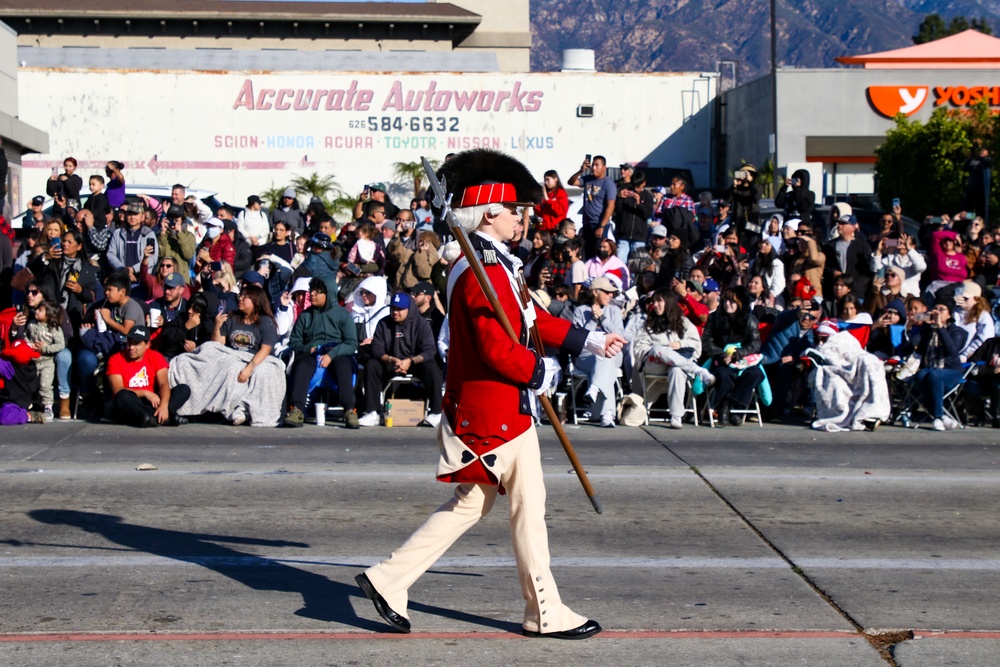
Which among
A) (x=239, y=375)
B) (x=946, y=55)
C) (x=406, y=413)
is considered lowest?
(x=406, y=413)

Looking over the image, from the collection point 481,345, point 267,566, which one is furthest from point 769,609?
point 267,566

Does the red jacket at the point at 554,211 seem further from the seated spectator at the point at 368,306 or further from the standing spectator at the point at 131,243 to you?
the standing spectator at the point at 131,243

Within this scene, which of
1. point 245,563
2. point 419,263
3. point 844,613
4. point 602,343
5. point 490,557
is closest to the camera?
point 602,343

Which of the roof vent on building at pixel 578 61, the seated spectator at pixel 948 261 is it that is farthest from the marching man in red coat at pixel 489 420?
the roof vent on building at pixel 578 61

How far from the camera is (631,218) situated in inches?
719

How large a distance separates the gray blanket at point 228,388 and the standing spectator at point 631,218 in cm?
652

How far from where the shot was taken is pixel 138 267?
16844 mm

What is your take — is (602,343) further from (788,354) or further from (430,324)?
(788,354)

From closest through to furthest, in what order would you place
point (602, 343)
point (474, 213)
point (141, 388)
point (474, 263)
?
point (474, 263), point (474, 213), point (602, 343), point (141, 388)

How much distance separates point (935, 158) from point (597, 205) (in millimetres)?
11508

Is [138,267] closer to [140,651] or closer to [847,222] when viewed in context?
[847,222]

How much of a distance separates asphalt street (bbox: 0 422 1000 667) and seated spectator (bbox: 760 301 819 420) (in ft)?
7.73

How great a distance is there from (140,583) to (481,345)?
2.42 metres

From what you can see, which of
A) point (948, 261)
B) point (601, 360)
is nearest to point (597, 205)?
point (948, 261)
